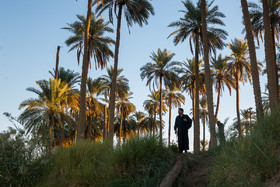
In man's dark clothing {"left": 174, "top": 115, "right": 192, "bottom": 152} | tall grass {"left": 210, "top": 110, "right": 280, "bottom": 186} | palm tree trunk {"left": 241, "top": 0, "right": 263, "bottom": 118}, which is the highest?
palm tree trunk {"left": 241, "top": 0, "right": 263, "bottom": 118}

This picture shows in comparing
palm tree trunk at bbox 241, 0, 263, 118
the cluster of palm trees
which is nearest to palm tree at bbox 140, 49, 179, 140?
the cluster of palm trees

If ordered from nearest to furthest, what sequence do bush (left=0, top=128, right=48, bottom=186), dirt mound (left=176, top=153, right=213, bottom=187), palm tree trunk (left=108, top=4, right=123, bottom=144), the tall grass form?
the tall grass < dirt mound (left=176, top=153, right=213, bottom=187) < bush (left=0, top=128, right=48, bottom=186) < palm tree trunk (left=108, top=4, right=123, bottom=144)

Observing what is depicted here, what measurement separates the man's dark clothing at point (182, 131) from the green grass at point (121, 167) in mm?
→ 2533

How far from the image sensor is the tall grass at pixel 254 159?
4285 mm

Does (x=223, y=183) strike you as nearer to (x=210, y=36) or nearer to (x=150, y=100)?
(x=210, y=36)

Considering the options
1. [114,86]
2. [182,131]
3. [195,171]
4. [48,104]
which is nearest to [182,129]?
[182,131]

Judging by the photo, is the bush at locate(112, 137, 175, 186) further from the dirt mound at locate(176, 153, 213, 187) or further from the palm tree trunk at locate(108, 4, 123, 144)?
the palm tree trunk at locate(108, 4, 123, 144)

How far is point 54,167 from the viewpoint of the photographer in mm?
7203

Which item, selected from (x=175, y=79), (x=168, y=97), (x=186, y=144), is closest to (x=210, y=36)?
(x=175, y=79)

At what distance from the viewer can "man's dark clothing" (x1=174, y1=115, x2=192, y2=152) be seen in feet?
30.8

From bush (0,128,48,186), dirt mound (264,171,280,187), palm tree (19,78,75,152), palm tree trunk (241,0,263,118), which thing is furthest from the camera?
palm tree (19,78,75,152)

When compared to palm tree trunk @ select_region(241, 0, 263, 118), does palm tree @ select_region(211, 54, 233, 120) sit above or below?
above

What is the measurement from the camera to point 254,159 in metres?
4.43

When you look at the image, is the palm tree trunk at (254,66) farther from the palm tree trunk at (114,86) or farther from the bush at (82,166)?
the palm tree trunk at (114,86)
